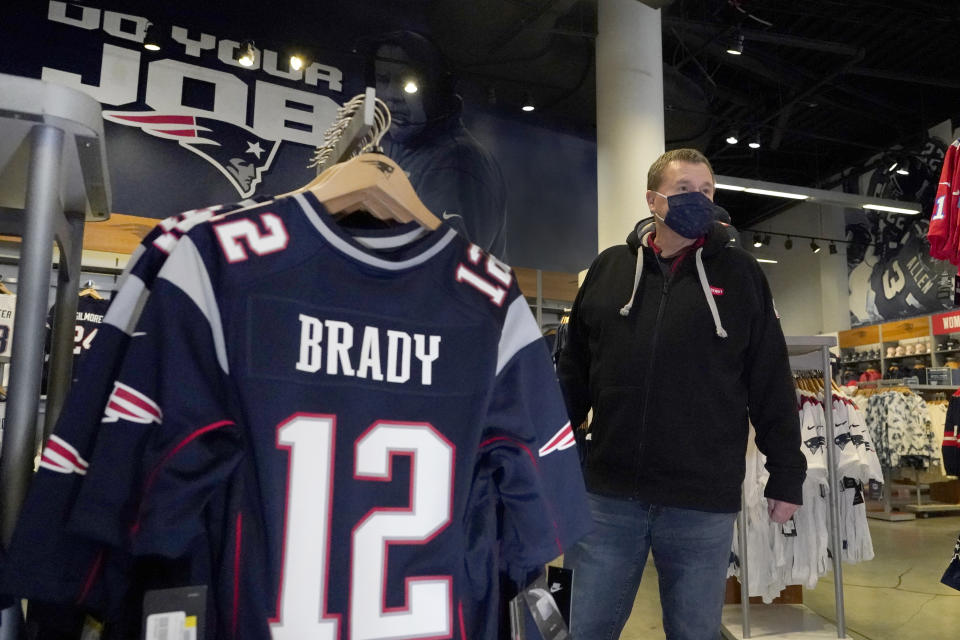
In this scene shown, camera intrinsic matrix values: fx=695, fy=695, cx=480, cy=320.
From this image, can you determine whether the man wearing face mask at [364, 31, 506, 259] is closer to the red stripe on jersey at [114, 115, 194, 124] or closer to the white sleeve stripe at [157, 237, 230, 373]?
the red stripe on jersey at [114, 115, 194, 124]

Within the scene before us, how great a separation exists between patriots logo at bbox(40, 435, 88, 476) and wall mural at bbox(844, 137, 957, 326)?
10558mm

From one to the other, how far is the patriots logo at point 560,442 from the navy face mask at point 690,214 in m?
0.83

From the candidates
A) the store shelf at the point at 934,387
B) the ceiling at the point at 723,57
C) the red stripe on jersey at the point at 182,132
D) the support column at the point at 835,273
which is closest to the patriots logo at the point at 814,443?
the ceiling at the point at 723,57

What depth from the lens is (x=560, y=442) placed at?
1.07 meters

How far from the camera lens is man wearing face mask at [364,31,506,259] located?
5.82 metres

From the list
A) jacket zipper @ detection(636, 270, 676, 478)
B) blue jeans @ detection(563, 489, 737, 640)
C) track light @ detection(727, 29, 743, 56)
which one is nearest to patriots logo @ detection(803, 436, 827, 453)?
blue jeans @ detection(563, 489, 737, 640)

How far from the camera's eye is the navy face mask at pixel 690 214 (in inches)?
67.7

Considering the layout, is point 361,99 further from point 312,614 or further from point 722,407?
point 722,407

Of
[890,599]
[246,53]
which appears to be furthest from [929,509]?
[246,53]

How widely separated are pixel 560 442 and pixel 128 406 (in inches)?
23.7

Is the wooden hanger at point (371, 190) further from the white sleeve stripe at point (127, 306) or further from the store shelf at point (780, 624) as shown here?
the store shelf at point (780, 624)

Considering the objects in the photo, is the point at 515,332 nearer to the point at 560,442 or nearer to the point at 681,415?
the point at 560,442

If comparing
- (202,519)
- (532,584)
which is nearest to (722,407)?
(532,584)

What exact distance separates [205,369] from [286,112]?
5.04 meters
